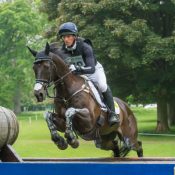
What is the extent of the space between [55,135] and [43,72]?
3.06 ft

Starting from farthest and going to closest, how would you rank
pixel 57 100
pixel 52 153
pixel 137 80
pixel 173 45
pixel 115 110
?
1. pixel 137 80
2. pixel 173 45
3. pixel 52 153
4. pixel 115 110
5. pixel 57 100

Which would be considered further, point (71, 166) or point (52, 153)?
point (52, 153)

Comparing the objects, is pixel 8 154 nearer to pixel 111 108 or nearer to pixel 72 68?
pixel 72 68

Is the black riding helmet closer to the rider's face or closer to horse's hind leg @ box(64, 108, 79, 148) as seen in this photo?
the rider's face

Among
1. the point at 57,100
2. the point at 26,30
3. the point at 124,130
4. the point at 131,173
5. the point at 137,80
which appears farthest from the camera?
the point at 26,30

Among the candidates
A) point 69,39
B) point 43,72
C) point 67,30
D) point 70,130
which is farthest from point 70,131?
point 67,30

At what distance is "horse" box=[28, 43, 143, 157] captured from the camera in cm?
727

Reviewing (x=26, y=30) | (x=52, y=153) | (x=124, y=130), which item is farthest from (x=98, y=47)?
(x=26, y=30)

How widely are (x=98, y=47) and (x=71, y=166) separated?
19.8 meters

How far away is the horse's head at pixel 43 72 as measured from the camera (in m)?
7.08

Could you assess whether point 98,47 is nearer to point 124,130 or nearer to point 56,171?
point 124,130

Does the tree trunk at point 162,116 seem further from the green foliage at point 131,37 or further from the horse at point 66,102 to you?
the horse at point 66,102

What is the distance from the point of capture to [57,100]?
7.70m

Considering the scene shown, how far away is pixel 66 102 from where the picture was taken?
7.68 metres
